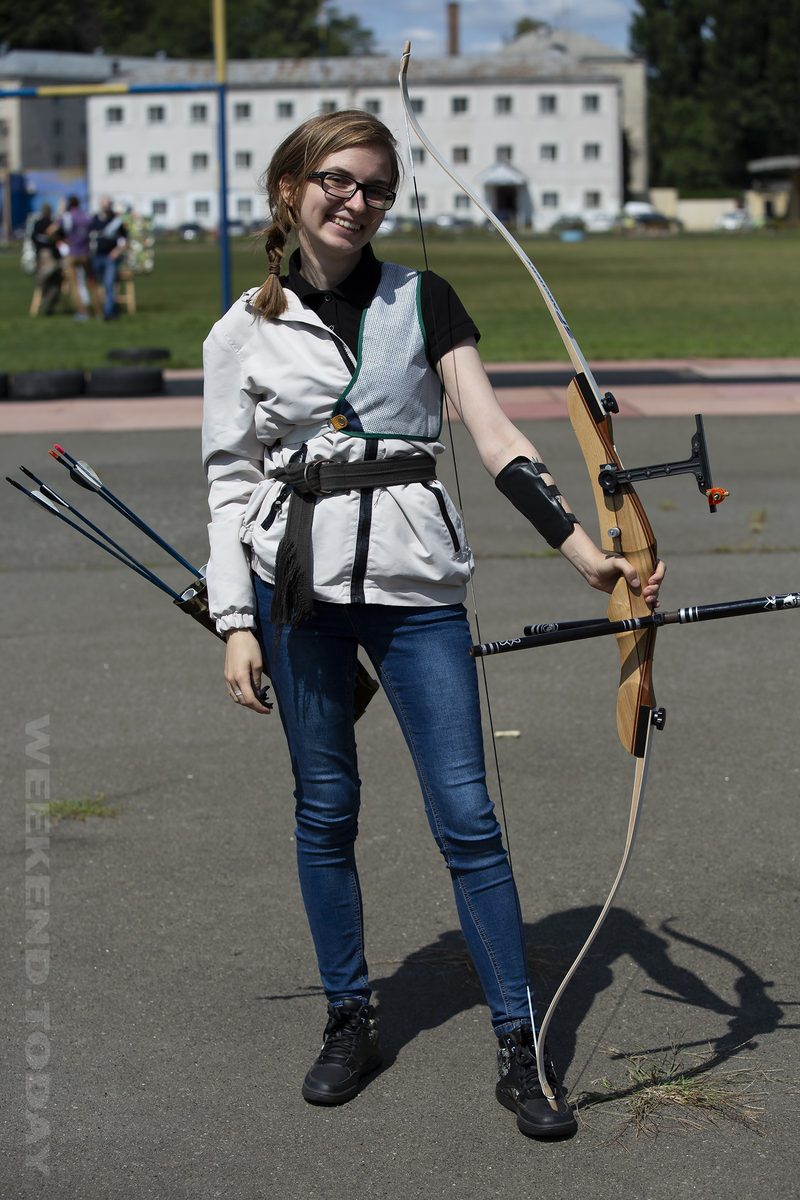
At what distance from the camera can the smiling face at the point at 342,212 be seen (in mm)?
2979


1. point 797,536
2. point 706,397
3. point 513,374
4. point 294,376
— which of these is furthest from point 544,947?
point 513,374

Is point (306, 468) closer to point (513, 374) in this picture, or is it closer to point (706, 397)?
point (706, 397)

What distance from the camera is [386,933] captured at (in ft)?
13.1

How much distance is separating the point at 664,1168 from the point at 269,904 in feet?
5.01

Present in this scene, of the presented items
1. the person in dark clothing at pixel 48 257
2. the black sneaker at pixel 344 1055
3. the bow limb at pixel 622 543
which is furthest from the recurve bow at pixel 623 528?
the person in dark clothing at pixel 48 257

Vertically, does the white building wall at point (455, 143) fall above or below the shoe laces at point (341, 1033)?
above

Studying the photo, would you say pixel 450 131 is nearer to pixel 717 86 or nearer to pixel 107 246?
pixel 717 86

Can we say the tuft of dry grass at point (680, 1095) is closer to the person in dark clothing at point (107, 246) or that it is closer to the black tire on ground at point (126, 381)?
the black tire on ground at point (126, 381)

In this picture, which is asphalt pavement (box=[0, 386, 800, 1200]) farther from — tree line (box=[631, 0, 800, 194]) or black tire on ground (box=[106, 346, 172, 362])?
tree line (box=[631, 0, 800, 194])

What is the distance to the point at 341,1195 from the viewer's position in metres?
2.82

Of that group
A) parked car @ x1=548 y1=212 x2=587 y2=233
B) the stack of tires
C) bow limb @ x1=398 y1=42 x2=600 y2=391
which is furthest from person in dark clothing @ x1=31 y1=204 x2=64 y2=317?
parked car @ x1=548 y1=212 x2=587 y2=233

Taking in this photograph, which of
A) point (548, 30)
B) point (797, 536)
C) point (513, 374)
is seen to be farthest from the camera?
point (548, 30)

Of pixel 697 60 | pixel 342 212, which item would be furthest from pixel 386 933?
pixel 697 60

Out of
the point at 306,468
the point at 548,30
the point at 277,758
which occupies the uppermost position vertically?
the point at 548,30
